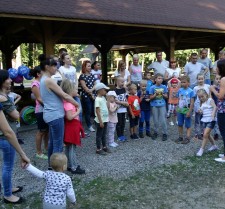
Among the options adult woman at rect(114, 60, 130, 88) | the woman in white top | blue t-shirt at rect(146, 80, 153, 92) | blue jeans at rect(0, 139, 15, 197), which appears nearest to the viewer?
blue jeans at rect(0, 139, 15, 197)

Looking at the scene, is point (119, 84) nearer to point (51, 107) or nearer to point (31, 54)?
point (51, 107)

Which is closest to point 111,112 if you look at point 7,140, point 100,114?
point 100,114

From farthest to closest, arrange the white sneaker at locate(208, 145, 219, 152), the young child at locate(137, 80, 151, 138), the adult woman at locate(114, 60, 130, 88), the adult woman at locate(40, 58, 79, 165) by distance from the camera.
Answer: the adult woman at locate(114, 60, 130, 88) < the young child at locate(137, 80, 151, 138) < the white sneaker at locate(208, 145, 219, 152) < the adult woman at locate(40, 58, 79, 165)

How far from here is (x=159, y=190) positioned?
11.9ft

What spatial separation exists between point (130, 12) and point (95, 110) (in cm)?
443

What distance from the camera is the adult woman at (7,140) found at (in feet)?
8.76

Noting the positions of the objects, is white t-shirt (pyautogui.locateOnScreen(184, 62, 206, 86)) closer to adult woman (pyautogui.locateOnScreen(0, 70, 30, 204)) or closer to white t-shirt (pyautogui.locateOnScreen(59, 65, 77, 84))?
white t-shirt (pyautogui.locateOnScreen(59, 65, 77, 84))

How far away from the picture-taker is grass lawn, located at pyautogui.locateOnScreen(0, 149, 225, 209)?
3.27 m

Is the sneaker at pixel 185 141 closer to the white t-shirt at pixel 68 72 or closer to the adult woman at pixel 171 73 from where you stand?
the adult woman at pixel 171 73

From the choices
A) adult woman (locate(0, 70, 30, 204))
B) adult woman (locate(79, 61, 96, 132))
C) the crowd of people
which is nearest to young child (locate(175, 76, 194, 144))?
the crowd of people

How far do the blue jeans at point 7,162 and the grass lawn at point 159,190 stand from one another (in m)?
0.21

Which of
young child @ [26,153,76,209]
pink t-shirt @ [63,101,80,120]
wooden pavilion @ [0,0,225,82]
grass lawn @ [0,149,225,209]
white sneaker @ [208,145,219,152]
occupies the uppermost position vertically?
wooden pavilion @ [0,0,225,82]

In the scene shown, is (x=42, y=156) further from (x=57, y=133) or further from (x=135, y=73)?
(x=135, y=73)

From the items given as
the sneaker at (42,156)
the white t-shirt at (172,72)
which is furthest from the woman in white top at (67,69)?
the white t-shirt at (172,72)
